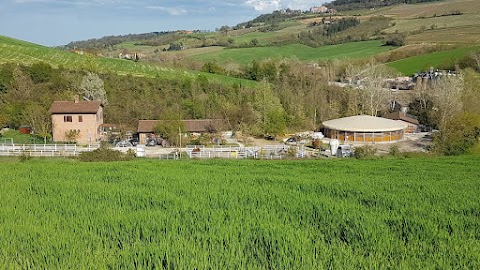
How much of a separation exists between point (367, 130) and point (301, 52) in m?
69.9

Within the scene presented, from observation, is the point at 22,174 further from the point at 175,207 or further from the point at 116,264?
the point at 116,264

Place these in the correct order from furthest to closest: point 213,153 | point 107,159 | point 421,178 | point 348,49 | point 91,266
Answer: point 348,49
point 213,153
point 107,159
point 421,178
point 91,266

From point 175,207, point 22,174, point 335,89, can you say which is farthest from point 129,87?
point 175,207

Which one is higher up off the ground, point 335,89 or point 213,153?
point 335,89

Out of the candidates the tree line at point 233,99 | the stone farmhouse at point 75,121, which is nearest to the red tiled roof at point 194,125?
the tree line at point 233,99

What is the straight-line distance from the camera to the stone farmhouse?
1768 inches

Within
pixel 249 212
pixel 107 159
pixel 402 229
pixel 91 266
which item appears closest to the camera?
pixel 91 266

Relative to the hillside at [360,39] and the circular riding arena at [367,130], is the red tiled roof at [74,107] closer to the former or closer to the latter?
the circular riding arena at [367,130]

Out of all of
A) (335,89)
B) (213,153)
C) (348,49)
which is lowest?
(213,153)

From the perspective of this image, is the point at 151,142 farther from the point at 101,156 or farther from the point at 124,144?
the point at 101,156

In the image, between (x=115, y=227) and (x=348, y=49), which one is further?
(x=348, y=49)

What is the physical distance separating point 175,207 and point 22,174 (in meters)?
8.84

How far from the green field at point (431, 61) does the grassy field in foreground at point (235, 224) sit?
2959 inches

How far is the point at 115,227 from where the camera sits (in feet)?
29.9
